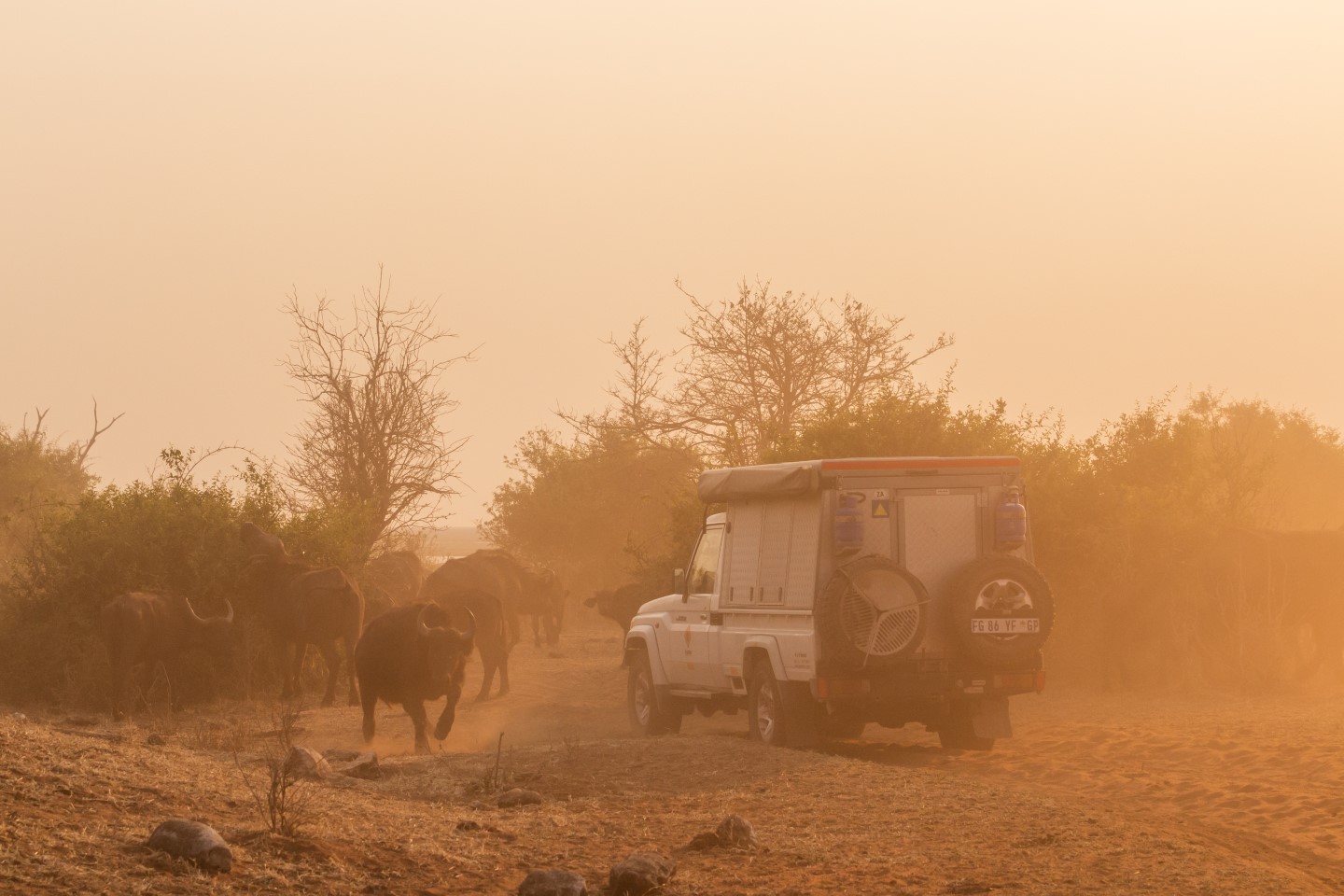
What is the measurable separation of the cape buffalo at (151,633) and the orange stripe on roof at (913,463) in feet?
31.3

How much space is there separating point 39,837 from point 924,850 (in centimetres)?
498

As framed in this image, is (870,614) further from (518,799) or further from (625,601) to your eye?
(625,601)

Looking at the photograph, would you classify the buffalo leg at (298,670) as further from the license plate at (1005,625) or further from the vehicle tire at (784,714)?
the license plate at (1005,625)

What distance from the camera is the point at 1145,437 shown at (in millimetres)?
25844

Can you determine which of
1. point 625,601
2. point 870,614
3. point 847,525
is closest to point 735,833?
point 870,614

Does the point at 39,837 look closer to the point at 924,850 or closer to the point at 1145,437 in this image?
the point at 924,850

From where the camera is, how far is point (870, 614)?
42.7 feet

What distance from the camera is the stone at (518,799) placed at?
10648 mm

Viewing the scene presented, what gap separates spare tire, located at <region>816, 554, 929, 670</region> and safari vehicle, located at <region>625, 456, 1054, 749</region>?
0.01 meters

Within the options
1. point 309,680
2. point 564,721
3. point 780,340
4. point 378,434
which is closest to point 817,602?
point 564,721

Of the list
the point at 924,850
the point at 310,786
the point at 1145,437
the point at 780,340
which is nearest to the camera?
the point at 924,850

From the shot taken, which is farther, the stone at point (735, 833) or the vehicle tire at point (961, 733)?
the vehicle tire at point (961, 733)

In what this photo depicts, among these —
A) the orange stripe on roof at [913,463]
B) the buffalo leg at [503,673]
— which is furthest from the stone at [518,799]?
the buffalo leg at [503,673]

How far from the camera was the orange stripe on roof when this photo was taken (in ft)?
43.9
